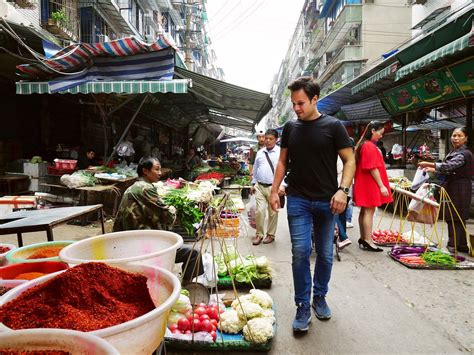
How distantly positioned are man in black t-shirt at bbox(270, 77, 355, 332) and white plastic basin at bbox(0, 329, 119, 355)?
2.21 metres

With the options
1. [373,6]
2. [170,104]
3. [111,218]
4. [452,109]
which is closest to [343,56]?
[373,6]

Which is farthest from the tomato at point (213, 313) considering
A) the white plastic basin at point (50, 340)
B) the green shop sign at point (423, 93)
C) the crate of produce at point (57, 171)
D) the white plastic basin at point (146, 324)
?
the green shop sign at point (423, 93)

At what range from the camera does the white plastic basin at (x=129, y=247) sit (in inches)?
73.8

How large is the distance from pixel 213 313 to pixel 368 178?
12.0 ft

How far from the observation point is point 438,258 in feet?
15.8

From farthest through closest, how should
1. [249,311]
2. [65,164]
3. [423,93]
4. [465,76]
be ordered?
[423,93] < [65,164] < [465,76] < [249,311]

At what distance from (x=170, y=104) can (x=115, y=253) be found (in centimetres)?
1213

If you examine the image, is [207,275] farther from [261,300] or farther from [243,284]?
[261,300]

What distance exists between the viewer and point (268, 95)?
10344 mm

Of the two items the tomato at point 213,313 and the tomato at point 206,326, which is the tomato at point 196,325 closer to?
the tomato at point 206,326

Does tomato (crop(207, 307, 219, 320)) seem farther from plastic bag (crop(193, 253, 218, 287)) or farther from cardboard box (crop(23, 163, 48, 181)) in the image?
cardboard box (crop(23, 163, 48, 181))

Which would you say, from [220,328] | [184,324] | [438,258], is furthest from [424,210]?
[184,324]

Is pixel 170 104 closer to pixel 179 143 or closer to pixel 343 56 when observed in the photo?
pixel 179 143

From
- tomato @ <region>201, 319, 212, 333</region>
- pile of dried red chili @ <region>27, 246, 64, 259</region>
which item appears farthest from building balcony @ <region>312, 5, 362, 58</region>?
pile of dried red chili @ <region>27, 246, 64, 259</region>
